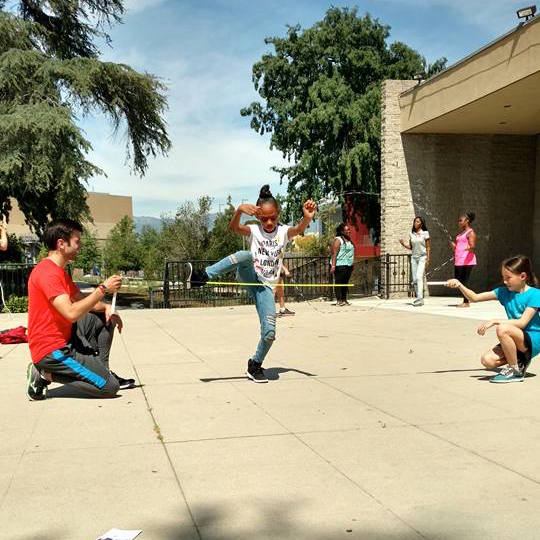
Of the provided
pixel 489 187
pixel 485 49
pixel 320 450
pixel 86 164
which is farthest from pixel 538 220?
pixel 320 450

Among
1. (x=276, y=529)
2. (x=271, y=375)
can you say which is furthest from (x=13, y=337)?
(x=276, y=529)

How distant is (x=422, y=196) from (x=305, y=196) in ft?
49.8

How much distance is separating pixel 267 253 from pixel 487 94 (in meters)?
9.54

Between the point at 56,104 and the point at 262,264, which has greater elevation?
the point at 56,104

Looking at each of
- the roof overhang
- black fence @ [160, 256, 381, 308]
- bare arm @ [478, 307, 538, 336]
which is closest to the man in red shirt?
bare arm @ [478, 307, 538, 336]

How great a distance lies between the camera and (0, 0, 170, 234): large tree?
61.5 ft

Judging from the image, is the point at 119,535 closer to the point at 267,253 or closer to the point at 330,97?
the point at 267,253

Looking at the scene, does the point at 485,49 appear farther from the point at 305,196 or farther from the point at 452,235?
the point at 305,196

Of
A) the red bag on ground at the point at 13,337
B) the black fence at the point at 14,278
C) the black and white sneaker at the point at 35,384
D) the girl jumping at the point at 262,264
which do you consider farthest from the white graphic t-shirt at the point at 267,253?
the black fence at the point at 14,278

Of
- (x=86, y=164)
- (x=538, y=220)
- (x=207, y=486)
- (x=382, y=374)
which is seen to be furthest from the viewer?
(x=86, y=164)

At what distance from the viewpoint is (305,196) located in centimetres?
3219

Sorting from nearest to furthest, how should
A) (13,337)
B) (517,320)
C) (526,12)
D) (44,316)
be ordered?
(44,316) < (517,320) < (13,337) < (526,12)

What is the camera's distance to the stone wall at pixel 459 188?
17031mm

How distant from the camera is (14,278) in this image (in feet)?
53.6
